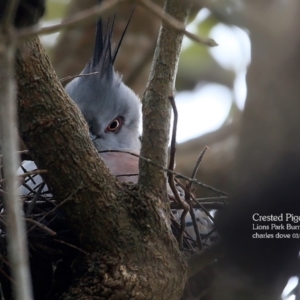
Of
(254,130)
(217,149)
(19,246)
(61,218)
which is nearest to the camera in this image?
(19,246)

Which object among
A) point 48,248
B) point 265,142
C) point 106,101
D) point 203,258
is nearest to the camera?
point 265,142

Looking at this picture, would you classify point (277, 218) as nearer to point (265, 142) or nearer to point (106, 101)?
point (265, 142)

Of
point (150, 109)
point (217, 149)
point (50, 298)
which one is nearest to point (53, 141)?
point (150, 109)

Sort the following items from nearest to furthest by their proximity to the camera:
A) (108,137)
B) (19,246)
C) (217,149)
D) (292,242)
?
(19,246)
(292,242)
(108,137)
(217,149)

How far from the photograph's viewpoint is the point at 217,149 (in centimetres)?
498

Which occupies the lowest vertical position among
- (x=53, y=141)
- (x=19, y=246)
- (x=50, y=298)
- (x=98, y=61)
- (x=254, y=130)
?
(x=50, y=298)

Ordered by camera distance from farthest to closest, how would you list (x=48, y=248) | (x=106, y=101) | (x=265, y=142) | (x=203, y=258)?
(x=106, y=101)
(x=48, y=248)
(x=203, y=258)
(x=265, y=142)

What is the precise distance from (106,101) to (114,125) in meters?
0.15

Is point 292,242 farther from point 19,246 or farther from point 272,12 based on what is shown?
point 19,246

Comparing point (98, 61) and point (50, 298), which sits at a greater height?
point (98, 61)

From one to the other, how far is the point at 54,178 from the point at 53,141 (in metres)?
0.13

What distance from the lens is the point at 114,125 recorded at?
3992 mm

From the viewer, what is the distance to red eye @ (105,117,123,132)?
395 centimetres

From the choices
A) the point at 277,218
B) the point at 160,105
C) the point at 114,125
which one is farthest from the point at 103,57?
the point at 277,218
